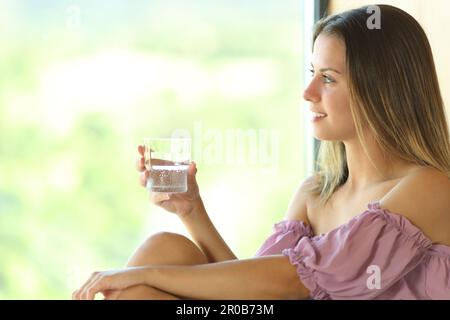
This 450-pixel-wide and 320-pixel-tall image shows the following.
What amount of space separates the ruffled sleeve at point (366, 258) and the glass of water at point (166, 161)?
0.37 m

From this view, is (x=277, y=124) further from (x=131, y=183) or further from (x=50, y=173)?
(x=50, y=173)

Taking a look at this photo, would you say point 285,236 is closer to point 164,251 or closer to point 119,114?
point 164,251

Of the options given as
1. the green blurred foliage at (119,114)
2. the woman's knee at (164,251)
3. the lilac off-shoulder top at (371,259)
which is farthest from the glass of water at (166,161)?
the green blurred foliage at (119,114)

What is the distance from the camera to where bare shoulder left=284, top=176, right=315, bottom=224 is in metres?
1.97

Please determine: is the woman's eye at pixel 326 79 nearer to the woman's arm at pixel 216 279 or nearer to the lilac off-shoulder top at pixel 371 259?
the lilac off-shoulder top at pixel 371 259

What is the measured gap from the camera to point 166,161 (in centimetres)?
187

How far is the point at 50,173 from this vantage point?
326 centimetres

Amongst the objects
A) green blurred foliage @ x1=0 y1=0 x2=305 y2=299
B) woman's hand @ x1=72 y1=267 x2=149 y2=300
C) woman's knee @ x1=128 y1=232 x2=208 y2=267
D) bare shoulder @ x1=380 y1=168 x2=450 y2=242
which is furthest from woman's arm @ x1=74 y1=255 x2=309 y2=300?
green blurred foliage @ x1=0 y1=0 x2=305 y2=299

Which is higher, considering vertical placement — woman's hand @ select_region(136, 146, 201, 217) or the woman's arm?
woman's hand @ select_region(136, 146, 201, 217)

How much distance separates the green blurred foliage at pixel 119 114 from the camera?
10.2ft

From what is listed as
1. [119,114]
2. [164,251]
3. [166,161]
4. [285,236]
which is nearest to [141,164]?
[166,161]

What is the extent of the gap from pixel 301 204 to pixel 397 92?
39cm

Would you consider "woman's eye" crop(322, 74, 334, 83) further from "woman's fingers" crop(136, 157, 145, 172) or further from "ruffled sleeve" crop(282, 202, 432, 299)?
"woman's fingers" crop(136, 157, 145, 172)

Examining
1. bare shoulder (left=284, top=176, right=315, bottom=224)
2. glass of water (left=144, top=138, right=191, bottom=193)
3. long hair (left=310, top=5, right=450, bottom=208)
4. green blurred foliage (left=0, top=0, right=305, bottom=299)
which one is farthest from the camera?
green blurred foliage (left=0, top=0, right=305, bottom=299)
